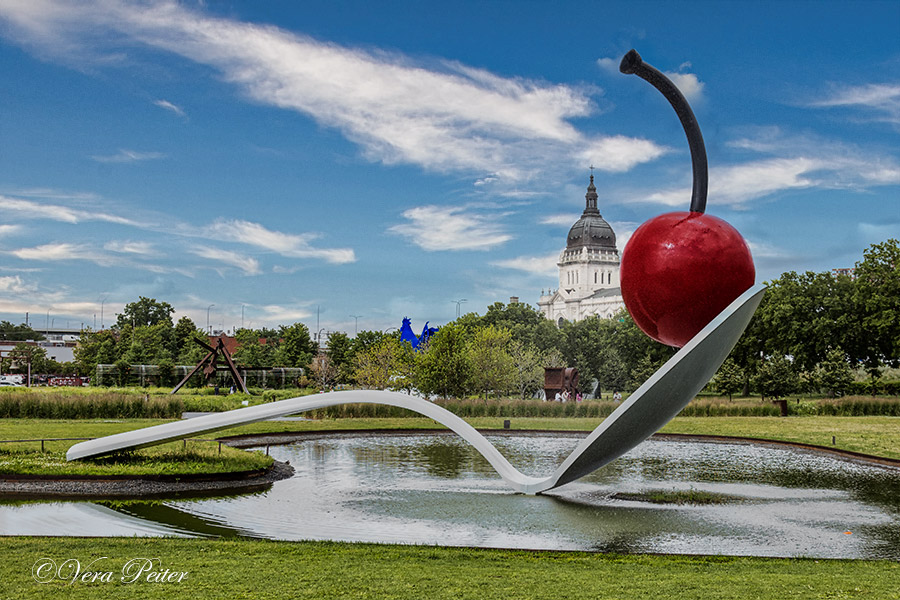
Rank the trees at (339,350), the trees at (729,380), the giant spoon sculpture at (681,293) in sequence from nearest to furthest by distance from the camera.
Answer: the giant spoon sculpture at (681,293)
the trees at (729,380)
the trees at (339,350)

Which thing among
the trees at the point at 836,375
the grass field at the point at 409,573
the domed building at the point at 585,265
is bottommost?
the grass field at the point at 409,573

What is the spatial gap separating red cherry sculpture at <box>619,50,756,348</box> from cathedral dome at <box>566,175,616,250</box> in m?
145

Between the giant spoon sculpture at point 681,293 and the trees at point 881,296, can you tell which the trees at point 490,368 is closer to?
the trees at point 881,296

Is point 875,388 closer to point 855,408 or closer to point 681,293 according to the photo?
point 855,408

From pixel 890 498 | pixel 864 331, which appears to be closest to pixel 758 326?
pixel 864 331

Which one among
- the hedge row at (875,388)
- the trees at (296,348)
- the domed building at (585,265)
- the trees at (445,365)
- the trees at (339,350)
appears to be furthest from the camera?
the domed building at (585,265)

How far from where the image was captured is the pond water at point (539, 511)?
9.90 metres

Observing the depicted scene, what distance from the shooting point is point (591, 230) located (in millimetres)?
154000

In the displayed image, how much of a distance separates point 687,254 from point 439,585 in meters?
5.09

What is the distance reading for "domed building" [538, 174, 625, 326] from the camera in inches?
5827

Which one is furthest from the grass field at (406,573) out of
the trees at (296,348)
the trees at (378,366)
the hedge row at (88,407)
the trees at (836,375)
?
the trees at (296,348)

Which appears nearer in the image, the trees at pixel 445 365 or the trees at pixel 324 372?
the trees at pixel 445 365

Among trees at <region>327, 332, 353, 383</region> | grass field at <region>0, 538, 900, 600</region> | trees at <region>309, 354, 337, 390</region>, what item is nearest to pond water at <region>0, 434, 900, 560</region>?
grass field at <region>0, 538, 900, 600</region>

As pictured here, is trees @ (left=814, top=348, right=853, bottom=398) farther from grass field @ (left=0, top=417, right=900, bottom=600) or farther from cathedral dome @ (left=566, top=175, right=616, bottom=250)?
cathedral dome @ (left=566, top=175, right=616, bottom=250)
